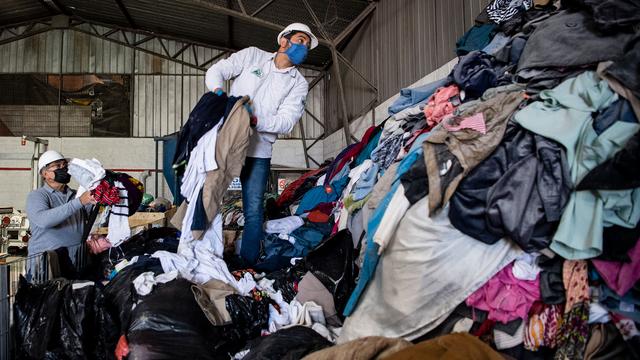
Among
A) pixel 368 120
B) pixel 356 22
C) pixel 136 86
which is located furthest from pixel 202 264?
pixel 136 86

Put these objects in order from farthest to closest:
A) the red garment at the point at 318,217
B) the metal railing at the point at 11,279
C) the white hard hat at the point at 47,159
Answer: the red garment at the point at 318,217 → the white hard hat at the point at 47,159 → the metal railing at the point at 11,279

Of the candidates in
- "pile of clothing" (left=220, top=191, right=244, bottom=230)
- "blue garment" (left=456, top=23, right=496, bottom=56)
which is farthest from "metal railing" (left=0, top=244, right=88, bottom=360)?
"blue garment" (left=456, top=23, right=496, bottom=56)

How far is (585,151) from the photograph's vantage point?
4.23 ft

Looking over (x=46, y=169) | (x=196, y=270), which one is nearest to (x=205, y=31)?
(x=46, y=169)

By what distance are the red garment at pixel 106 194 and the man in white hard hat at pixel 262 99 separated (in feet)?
2.69

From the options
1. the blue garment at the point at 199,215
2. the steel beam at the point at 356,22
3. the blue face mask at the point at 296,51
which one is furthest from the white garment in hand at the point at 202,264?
the steel beam at the point at 356,22

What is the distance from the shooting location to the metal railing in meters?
1.77

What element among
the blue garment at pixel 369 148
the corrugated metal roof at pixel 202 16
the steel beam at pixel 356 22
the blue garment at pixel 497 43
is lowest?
the blue garment at pixel 369 148

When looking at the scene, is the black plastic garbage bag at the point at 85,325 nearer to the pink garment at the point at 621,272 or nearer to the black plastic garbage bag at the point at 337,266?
the black plastic garbage bag at the point at 337,266

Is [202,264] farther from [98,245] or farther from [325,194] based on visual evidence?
[325,194]

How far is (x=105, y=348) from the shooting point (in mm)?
1907

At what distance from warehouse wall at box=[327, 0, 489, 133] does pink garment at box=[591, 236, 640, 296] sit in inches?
115

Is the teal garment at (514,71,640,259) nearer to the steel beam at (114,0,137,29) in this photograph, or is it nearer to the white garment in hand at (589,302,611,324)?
the white garment in hand at (589,302,611,324)

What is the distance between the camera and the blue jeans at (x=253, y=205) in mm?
2756
